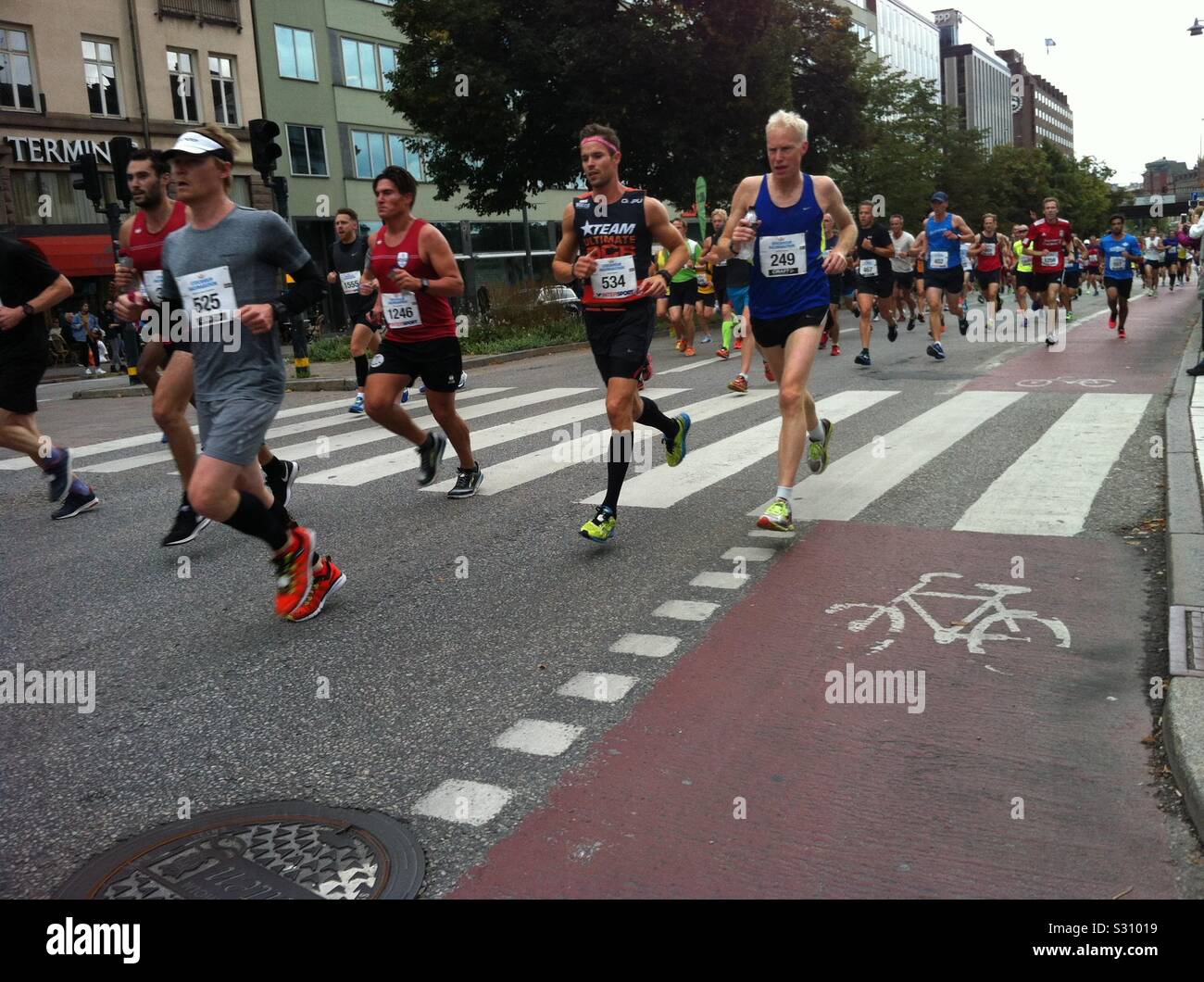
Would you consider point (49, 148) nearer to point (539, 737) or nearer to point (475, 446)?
point (475, 446)

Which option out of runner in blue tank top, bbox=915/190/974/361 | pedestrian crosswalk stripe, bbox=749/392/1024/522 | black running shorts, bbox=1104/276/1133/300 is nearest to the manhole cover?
pedestrian crosswalk stripe, bbox=749/392/1024/522

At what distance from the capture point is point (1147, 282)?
42.5m

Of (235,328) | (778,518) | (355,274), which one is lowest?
(778,518)

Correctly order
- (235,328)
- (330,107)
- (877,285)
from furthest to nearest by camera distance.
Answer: (330,107), (877,285), (235,328)

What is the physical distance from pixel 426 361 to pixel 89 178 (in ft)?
45.9

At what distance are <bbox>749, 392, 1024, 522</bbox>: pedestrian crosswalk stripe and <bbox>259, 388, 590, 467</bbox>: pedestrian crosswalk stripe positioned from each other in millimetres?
2730

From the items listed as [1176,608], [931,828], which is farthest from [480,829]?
[1176,608]

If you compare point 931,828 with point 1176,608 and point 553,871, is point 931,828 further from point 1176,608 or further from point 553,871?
point 1176,608

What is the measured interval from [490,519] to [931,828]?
4.19 metres

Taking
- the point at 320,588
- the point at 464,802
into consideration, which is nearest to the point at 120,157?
the point at 320,588

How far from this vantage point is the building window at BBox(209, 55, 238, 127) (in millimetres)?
39344

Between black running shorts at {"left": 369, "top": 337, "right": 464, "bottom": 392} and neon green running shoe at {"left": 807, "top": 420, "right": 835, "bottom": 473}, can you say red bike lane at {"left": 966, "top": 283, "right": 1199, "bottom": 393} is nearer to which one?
neon green running shoe at {"left": 807, "top": 420, "right": 835, "bottom": 473}

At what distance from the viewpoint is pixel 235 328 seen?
4.93m

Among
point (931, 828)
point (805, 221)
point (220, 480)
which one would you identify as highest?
point (805, 221)
